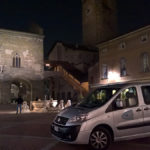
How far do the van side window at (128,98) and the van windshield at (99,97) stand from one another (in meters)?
0.23

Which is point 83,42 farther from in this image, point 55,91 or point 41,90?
point 41,90

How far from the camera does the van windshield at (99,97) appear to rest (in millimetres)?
6782

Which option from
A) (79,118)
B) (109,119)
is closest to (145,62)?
(109,119)

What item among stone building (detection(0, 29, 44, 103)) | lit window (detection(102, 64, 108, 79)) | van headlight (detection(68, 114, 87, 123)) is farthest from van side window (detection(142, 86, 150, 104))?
stone building (detection(0, 29, 44, 103))

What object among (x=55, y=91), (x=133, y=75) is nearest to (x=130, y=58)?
(x=133, y=75)

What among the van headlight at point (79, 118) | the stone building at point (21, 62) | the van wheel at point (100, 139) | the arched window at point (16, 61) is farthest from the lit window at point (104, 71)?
the van headlight at point (79, 118)

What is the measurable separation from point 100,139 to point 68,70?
34.0 metres

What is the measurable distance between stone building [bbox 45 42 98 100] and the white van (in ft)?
86.9

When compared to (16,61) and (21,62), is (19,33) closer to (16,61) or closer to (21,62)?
(16,61)

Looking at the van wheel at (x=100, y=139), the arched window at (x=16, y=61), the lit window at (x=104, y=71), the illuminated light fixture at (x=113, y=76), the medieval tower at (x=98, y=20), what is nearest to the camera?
the van wheel at (x=100, y=139)

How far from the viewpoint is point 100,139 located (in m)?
6.32

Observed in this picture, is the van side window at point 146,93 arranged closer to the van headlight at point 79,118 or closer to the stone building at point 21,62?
the van headlight at point 79,118

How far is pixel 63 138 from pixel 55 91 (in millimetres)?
35349

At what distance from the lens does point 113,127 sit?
6.45 m
